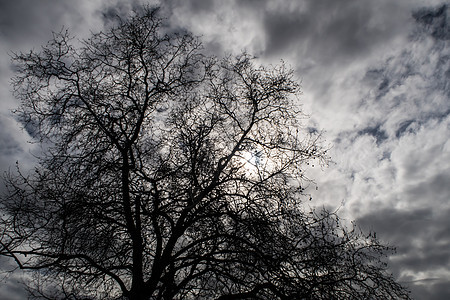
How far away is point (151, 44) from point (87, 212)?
17.0 feet

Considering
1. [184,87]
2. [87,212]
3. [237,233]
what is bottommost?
[87,212]

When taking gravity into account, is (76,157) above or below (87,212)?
above

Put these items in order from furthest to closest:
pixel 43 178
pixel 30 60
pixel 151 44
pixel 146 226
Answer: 1. pixel 151 44
2. pixel 146 226
3. pixel 30 60
4. pixel 43 178

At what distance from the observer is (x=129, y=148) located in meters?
7.70

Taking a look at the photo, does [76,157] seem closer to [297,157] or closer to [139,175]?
[139,175]

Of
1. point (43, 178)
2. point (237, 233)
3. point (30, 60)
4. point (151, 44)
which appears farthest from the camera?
point (151, 44)

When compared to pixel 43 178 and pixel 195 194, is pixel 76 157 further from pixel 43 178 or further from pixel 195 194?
pixel 195 194

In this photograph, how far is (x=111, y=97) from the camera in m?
8.05

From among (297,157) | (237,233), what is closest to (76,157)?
(237,233)

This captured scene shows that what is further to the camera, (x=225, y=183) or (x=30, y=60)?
Result: (x=225, y=183)

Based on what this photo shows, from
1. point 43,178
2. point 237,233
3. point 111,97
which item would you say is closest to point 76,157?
point 43,178

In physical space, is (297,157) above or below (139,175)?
above

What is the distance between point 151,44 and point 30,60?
126 inches

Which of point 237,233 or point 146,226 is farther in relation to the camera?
point 146,226
